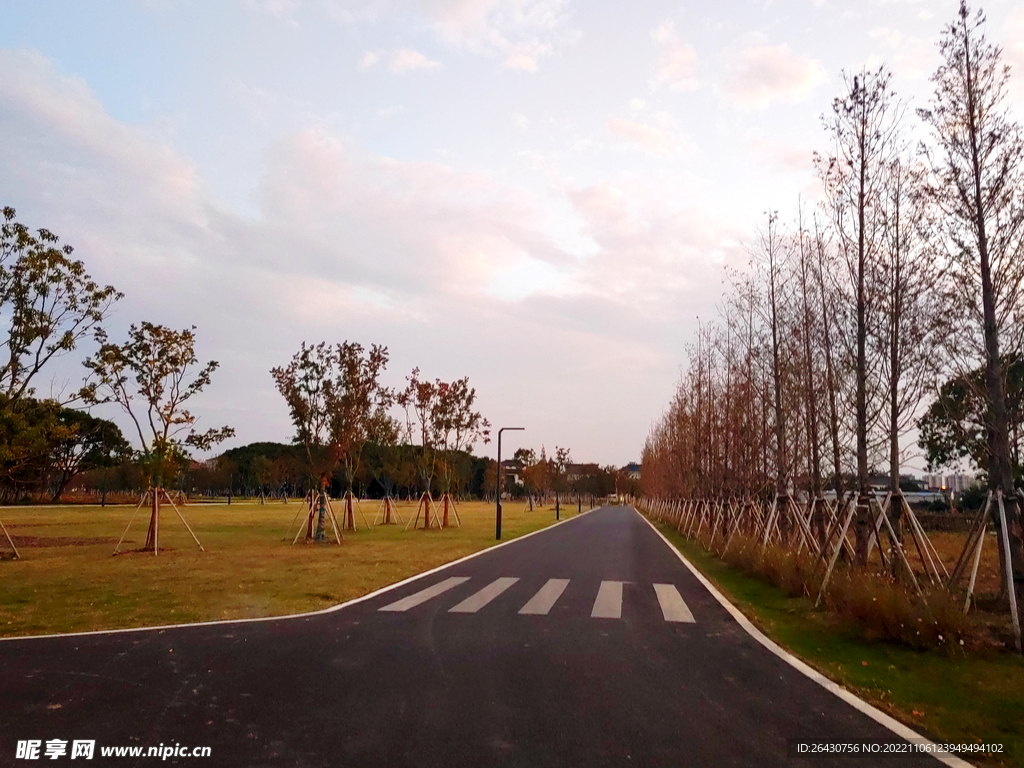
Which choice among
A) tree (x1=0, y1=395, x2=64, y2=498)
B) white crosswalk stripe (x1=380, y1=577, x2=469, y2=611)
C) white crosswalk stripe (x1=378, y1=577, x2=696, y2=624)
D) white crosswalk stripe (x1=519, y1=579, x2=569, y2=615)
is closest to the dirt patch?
tree (x1=0, y1=395, x2=64, y2=498)

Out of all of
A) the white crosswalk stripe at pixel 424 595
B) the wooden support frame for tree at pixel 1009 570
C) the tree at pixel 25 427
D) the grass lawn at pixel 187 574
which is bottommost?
the grass lawn at pixel 187 574

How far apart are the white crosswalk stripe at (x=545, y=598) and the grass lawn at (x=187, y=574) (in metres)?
3.25

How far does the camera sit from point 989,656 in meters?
7.91

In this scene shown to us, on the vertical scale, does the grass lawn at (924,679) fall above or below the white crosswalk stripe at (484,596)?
above

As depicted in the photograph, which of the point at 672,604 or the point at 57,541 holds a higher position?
the point at 672,604

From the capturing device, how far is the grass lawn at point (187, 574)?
35.3ft

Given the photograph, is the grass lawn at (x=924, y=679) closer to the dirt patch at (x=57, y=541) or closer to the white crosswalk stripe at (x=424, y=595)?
the white crosswalk stripe at (x=424, y=595)

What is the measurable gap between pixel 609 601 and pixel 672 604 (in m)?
1.10

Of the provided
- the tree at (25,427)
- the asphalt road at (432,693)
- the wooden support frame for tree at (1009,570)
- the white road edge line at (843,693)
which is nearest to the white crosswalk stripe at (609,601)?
the asphalt road at (432,693)

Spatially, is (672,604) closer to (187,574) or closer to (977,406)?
(977,406)

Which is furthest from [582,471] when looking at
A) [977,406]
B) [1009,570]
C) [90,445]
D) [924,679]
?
[924,679]

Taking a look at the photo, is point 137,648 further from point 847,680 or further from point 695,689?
point 847,680

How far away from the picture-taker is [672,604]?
12203 millimetres

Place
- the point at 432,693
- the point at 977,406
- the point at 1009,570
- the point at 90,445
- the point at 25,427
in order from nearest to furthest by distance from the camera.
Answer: the point at 432,693 → the point at 1009,570 → the point at 977,406 → the point at 25,427 → the point at 90,445
